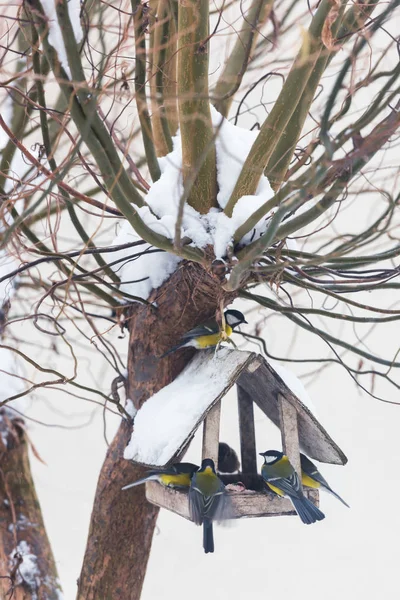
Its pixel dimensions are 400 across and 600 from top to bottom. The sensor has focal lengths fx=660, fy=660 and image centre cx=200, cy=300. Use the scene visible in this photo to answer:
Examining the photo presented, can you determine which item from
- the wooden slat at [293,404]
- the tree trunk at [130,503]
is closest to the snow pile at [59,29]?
the tree trunk at [130,503]

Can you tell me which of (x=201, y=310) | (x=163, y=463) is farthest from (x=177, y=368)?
(x=163, y=463)

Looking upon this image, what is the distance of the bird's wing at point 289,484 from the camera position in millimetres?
1688

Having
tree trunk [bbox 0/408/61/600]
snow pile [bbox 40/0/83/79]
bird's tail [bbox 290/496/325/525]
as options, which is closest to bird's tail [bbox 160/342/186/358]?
bird's tail [bbox 290/496/325/525]

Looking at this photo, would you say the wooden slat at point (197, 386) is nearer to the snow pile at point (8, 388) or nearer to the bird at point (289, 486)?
the bird at point (289, 486)

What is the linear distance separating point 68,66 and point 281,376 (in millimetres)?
987

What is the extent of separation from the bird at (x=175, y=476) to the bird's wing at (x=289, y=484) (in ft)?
0.77

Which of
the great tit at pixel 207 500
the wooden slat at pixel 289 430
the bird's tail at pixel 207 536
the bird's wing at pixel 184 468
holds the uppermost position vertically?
the wooden slat at pixel 289 430

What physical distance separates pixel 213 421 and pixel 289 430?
0.22 meters

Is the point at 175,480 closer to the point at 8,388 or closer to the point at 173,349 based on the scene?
the point at 173,349

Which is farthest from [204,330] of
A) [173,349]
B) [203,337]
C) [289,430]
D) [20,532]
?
[20,532]

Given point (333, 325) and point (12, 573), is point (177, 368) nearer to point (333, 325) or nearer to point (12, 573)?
point (12, 573)

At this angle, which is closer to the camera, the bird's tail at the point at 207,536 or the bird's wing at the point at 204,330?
the bird's tail at the point at 207,536

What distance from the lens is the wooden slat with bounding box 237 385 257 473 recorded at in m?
2.10

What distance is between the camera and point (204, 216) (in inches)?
68.6
